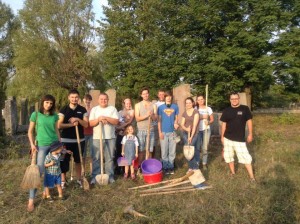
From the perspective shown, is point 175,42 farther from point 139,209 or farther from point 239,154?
point 139,209

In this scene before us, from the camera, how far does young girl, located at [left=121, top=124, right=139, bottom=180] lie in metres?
6.39

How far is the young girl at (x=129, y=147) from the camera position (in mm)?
6391

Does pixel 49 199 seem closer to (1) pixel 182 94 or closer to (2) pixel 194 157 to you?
(2) pixel 194 157

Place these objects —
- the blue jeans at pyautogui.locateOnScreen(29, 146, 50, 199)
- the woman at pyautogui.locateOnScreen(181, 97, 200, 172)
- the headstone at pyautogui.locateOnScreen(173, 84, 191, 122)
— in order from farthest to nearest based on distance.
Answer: the headstone at pyautogui.locateOnScreen(173, 84, 191, 122)
the woman at pyautogui.locateOnScreen(181, 97, 200, 172)
the blue jeans at pyautogui.locateOnScreen(29, 146, 50, 199)

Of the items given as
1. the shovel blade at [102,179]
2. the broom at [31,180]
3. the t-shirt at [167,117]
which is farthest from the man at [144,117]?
the broom at [31,180]

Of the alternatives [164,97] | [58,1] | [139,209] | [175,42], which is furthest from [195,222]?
[58,1]

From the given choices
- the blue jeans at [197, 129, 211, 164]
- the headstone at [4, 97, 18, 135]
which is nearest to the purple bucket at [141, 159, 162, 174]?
the blue jeans at [197, 129, 211, 164]

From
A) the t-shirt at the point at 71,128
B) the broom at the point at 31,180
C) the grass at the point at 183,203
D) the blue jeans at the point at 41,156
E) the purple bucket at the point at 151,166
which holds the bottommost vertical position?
the grass at the point at 183,203

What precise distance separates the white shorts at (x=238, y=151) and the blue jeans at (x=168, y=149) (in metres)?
1.12

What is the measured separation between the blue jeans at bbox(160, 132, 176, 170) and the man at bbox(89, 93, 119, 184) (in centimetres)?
117

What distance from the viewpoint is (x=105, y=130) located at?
6.04 m

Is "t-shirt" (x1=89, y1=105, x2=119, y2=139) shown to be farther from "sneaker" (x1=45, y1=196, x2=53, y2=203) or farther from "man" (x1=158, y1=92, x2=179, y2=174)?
"sneaker" (x1=45, y1=196, x2=53, y2=203)

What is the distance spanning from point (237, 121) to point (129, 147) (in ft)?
7.39

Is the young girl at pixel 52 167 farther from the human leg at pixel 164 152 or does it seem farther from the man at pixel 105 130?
the human leg at pixel 164 152
